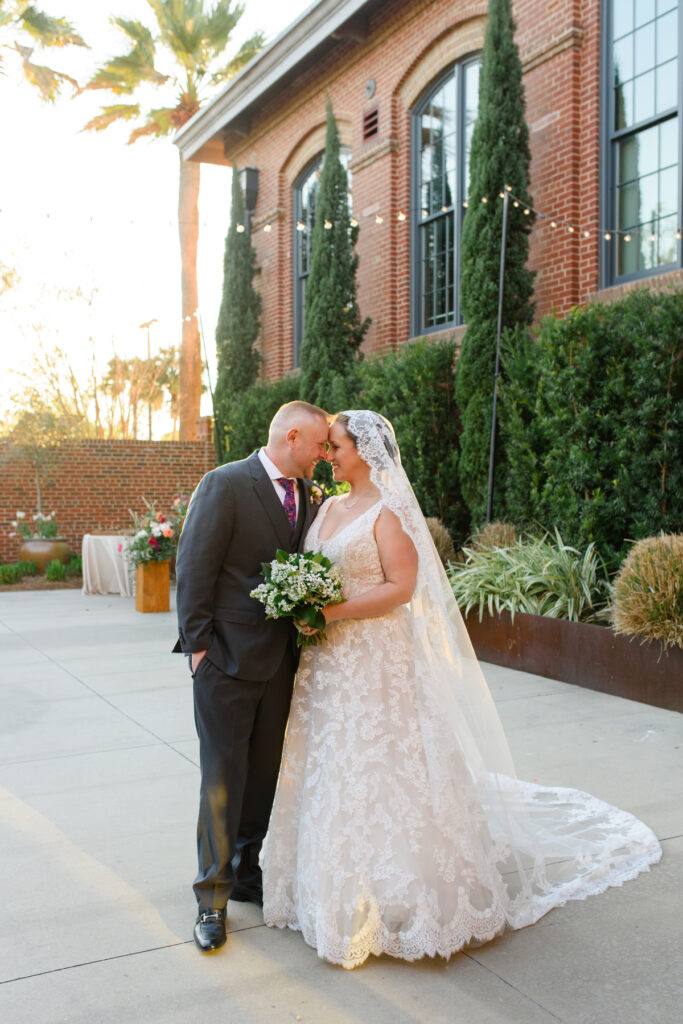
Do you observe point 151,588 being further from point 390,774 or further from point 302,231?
point 390,774

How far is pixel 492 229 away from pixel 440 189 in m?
3.04

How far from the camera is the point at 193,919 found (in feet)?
10.7

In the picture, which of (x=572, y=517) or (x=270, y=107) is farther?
(x=270, y=107)

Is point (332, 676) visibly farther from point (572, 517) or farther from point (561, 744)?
point (572, 517)

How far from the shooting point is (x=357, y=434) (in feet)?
10.7

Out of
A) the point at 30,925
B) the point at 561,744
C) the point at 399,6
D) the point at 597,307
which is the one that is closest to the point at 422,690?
the point at 30,925

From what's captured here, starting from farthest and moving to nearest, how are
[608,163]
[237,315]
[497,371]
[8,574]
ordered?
1. [237,315]
2. [8,574]
3. [608,163]
4. [497,371]

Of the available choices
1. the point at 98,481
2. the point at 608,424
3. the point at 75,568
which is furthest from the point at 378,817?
the point at 98,481

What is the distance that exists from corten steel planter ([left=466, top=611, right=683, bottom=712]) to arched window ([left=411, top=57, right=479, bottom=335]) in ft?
18.9

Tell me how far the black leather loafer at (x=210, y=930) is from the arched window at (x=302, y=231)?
13.5 m

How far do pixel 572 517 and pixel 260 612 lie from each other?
18.4 ft

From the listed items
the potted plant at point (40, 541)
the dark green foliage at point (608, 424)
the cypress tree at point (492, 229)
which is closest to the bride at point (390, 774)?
the dark green foliage at point (608, 424)

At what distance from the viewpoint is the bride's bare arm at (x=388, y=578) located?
3115mm

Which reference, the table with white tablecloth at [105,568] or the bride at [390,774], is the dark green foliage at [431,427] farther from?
the bride at [390,774]
